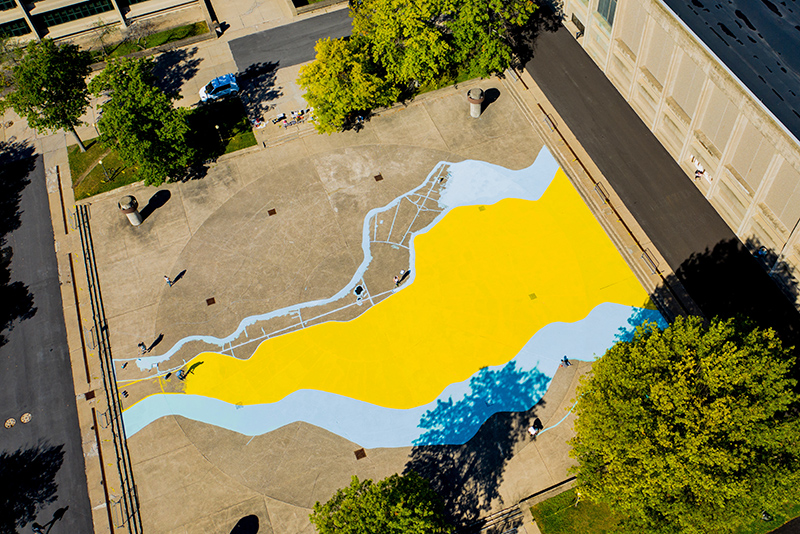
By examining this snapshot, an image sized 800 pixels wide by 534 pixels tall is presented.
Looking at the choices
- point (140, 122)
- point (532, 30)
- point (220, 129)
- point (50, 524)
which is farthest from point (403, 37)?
point (50, 524)

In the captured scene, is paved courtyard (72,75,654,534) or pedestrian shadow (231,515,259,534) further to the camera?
paved courtyard (72,75,654,534)

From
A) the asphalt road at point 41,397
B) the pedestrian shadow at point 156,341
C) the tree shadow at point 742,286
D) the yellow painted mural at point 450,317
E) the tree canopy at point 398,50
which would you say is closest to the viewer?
the asphalt road at point 41,397

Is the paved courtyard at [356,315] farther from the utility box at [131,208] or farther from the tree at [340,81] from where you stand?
the tree at [340,81]

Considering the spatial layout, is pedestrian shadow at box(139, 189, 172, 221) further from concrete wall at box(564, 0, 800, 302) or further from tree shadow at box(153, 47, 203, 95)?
concrete wall at box(564, 0, 800, 302)

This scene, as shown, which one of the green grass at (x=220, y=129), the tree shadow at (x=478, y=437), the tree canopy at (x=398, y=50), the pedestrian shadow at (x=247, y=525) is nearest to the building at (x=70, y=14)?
the green grass at (x=220, y=129)

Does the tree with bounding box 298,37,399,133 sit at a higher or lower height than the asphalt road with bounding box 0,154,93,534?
higher

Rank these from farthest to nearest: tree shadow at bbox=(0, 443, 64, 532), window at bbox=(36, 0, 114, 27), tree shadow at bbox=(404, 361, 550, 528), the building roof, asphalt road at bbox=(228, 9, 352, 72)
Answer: window at bbox=(36, 0, 114, 27), asphalt road at bbox=(228, 9, 352, 72), tree shadow at bbox=(0, 443, 64, 532), tree shadow at bbox=(404, 361, 550, 528), the building roof

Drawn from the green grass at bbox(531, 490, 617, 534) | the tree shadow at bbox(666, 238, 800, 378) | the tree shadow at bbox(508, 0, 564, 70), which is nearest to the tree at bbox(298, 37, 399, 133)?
the tree shadow at bbox(508, 0, 564, 70)

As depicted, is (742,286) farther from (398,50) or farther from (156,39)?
(156,39)
